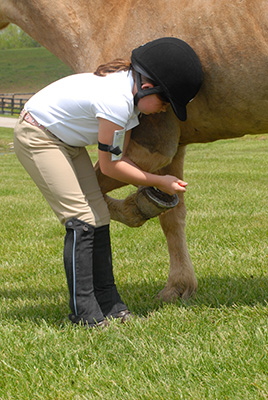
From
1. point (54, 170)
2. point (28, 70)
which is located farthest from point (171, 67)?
point (28, 70)

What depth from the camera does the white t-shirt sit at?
2.63 metres

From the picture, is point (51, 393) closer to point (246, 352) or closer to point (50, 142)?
point (246, 352)

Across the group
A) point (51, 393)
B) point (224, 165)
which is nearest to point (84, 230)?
point (51, 393)

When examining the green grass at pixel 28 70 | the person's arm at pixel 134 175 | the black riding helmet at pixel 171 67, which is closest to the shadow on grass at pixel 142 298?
the person's arm at pixel 134 175

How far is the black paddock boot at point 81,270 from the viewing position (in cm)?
284

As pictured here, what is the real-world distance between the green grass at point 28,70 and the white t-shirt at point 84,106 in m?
51.1

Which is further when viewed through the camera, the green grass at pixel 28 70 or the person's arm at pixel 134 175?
the green grass at pixel 28 70

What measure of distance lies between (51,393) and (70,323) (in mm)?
721

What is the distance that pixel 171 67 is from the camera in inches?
102

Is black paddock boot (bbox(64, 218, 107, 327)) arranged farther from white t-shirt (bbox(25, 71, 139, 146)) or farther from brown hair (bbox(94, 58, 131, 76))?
brown hair (bbox(94, 58, 131, 76))

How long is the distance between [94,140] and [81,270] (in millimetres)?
704

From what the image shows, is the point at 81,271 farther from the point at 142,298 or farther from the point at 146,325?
the point at 142,298

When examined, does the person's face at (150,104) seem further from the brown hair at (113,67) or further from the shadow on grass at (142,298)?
the shadow on grass at (142,298)

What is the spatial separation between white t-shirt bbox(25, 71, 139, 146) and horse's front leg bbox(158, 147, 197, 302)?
28.0 inches
